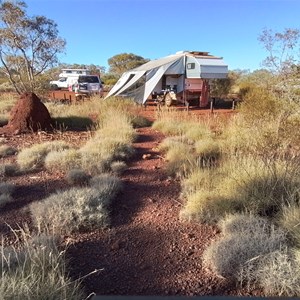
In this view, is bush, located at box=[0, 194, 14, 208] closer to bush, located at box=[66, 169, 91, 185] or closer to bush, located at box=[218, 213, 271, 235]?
bush, located at box=[66, 169, 91, 185]

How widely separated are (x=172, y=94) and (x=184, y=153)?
13.3m

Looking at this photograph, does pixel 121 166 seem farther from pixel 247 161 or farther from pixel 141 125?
pixel 141 125

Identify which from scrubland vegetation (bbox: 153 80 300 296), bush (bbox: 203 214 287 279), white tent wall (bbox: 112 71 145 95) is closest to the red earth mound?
scrubland vegetation (bbox: 153 80 300 296)

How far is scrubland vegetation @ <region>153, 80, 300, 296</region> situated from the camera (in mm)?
3047

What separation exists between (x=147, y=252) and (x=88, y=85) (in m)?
23.0

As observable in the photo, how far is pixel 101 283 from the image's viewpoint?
3.15 m

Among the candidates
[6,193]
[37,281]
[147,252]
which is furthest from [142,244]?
[6,193]

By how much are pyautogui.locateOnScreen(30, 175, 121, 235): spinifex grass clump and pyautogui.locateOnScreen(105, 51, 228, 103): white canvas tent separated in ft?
47.4

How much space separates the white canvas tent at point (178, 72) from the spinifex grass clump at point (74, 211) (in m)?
A: 14.5

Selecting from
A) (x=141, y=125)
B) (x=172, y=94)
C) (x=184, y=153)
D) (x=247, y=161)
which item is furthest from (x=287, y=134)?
(x=172, y=94)

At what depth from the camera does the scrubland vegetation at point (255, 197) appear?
3.05 m

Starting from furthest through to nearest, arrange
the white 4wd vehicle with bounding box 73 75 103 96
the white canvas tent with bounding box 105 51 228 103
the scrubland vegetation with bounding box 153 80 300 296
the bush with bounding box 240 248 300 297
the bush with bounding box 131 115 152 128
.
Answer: the white 4wd vehicle with bounding box 73 75 103 96 → the white canvas tent with bounding box 105 51 228 103 → the bush with bounding box 131 115 152 128 → the scrubland vegetation with bounding box 153 80 300 296 → the bush with bounding box 240 248 300 297

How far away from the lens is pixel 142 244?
12.6ft

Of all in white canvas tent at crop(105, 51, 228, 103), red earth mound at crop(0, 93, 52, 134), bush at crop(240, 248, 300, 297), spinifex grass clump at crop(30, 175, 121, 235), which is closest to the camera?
bush at crop(240, 248, 300, 297)
